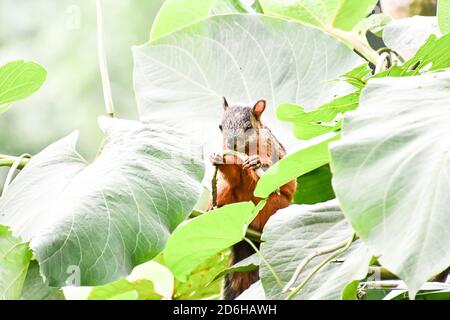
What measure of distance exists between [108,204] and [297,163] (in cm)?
13

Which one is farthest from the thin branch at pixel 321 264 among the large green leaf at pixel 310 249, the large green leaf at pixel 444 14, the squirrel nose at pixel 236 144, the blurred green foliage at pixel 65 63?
the blurred green foliage at pixel 65 63

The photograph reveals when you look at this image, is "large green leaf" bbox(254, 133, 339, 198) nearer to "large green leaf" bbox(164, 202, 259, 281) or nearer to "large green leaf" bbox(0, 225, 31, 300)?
"large green leaf" bbox(164, 202, 259, 281)

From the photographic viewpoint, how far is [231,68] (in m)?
0.67

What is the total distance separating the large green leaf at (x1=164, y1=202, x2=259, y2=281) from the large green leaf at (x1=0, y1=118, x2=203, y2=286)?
29 millimetres

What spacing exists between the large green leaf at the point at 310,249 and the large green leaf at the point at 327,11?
0.28 meters

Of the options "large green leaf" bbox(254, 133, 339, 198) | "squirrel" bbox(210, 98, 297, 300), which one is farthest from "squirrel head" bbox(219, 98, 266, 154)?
"large green leaf" bbox(254, 133, 339, 198)

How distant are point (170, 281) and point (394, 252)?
62cm

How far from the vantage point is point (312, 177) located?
683mm

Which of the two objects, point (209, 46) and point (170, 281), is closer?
point (209, 46)

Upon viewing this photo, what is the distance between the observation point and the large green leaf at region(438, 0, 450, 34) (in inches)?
23.2

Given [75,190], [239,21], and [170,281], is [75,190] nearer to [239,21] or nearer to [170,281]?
[239,21]

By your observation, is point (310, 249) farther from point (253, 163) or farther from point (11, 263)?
point (253, 163)
